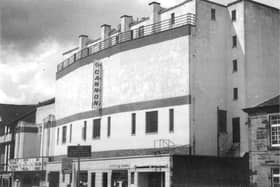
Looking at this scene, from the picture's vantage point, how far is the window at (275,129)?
34250mm

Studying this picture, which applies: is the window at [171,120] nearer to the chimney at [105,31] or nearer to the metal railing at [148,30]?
the metal railing at [148,30]

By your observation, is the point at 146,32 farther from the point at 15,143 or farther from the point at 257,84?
the point at 15,143

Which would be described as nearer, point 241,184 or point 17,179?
point 241,184

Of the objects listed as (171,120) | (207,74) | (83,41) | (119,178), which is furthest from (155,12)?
(119,178)

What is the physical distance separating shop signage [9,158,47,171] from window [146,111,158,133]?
19644 mm

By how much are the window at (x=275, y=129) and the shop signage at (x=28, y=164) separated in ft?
101

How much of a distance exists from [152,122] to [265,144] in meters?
10.7

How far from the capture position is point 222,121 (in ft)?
137

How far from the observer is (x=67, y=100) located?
183 feet

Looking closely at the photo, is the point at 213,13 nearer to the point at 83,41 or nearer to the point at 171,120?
the point at 171,120

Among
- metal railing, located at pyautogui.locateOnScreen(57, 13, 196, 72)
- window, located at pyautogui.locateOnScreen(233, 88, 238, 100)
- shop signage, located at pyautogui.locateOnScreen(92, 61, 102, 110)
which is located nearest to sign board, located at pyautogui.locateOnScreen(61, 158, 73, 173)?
shop signage, located at pyautogui.locateOnScreen(92, 61, 102, 110)

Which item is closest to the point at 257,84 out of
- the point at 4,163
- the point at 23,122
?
the point at 23,122

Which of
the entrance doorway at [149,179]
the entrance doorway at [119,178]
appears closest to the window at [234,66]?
the entrance doorway at [149,179]

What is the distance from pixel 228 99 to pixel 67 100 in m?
20.8
